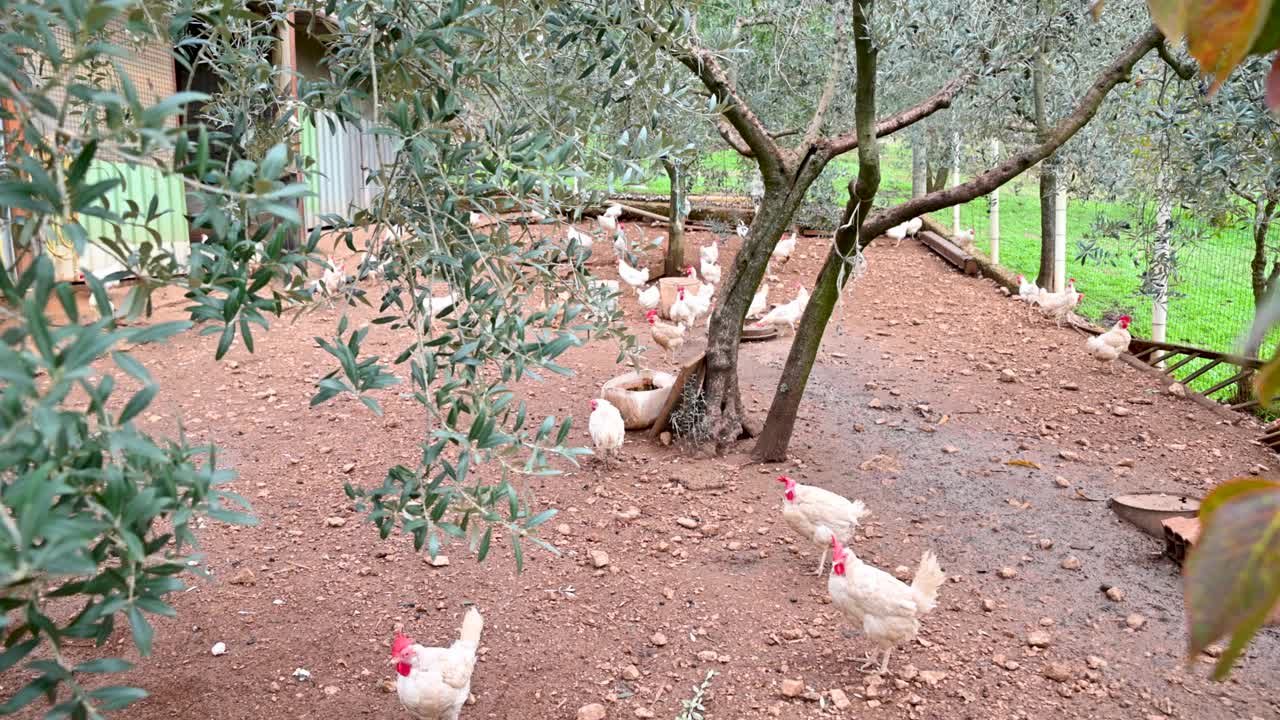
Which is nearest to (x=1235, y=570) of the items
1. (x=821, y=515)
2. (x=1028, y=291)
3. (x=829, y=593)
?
(x=829, y=593)

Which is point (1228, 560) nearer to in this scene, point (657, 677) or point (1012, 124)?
point (657, 677)

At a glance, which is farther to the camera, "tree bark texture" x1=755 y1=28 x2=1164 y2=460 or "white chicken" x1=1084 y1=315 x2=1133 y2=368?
"white chicken" x1=1084 y1=315 x2=1133 y2=368

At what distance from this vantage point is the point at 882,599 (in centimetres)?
394

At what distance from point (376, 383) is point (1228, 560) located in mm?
2023

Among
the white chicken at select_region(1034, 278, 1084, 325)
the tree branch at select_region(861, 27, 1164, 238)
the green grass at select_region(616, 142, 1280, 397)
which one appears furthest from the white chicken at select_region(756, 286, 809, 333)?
the tree branch at select_region(861, 27, 1164, 238)

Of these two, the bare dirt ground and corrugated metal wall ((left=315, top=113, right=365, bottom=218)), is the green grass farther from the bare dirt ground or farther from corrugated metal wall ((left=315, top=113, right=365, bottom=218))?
corrugated metal wall ((left=315, top=113, right=365, bottom=218))

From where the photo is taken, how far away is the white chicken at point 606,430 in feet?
20.1

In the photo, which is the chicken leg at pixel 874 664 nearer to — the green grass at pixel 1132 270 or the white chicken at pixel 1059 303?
the green grass at pixel 1132 270

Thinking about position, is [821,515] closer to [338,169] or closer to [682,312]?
[682,312]

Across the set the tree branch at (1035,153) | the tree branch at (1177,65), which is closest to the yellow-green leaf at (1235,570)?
the tree branch at (1177,65)

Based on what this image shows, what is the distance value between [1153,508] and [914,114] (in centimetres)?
263

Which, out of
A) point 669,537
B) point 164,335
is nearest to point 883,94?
point 669,537

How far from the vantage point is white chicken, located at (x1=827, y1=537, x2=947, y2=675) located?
395 centimetres

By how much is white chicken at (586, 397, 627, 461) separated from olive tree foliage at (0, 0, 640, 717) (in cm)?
215
